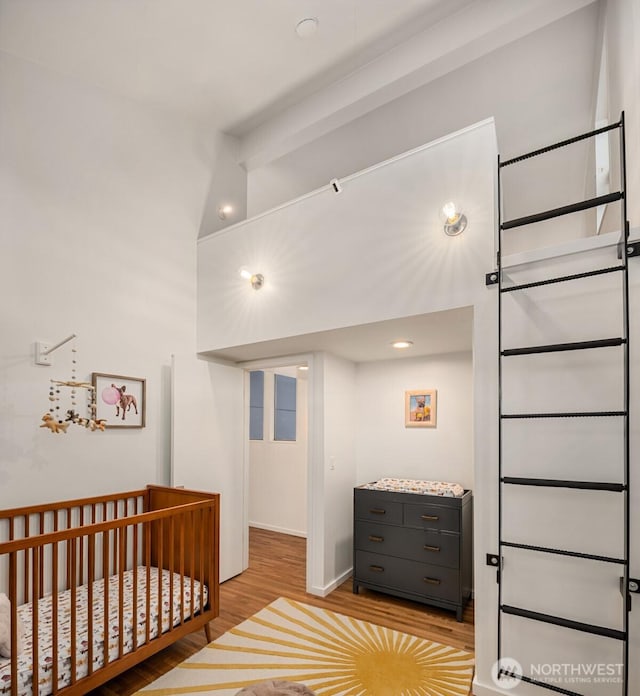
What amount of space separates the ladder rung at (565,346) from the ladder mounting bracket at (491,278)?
0.37 meters

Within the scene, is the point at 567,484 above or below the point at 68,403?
below

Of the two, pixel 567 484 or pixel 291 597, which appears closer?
pixel 567 484

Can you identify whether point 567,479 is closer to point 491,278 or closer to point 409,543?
point 491,278

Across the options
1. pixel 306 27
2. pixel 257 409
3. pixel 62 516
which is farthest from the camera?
pixel 257 409

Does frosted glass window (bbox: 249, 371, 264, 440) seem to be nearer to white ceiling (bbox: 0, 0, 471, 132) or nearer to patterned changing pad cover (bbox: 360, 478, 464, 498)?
patterned changing pad cover (bbox: 360, 478, 464, 498)

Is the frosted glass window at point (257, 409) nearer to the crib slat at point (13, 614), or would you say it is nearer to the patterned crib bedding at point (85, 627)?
the patterned crib bedding at point (85, 627)

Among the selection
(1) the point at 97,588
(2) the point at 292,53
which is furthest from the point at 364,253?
(1) the point at 97,588

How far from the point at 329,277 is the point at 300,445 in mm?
2574

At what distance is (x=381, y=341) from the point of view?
327cm

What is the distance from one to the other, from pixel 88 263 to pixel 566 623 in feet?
11.3

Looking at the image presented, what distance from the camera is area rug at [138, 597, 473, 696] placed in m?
2.27

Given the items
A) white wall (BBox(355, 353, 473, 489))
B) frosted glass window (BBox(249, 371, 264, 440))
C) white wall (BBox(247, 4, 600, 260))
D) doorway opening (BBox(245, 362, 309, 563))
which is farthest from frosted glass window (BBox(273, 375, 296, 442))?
white wall (BBox(247, 4, 600, 260))

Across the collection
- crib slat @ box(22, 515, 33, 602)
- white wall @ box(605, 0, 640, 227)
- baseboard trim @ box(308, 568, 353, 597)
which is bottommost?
baseboard trim @ box(308, 568, 353, 597)

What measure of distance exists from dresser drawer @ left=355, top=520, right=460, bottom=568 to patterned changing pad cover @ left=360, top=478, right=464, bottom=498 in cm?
27
